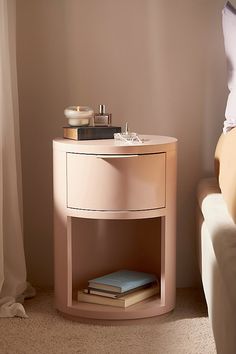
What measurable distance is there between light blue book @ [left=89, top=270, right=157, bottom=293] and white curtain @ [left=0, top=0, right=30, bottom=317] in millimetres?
281

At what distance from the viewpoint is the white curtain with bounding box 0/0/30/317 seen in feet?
8.28

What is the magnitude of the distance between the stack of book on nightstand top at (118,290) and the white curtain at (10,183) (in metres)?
0.24

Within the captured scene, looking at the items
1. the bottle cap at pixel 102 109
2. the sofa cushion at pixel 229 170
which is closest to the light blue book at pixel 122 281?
the sofa cushion at pixel 229 170

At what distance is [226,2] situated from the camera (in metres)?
2.74

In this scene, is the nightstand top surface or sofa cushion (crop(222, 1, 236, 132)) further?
sofa cushion (crop(222, 1, 236, 132))

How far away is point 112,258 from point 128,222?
0.15m

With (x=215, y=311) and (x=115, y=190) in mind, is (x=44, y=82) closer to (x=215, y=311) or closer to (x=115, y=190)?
(x=115, y=190)

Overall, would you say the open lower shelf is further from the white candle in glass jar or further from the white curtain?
the white candle in glass jar

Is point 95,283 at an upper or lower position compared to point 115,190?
lower

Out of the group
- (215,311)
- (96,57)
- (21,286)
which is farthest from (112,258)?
(215,311)

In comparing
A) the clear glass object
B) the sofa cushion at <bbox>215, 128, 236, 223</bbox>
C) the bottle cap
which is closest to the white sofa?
the sofa cushion at <bbox>215, 128, 236, 223</bbox>

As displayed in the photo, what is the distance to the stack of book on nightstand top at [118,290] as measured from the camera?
2.51 metres

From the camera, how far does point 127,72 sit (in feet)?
9.17

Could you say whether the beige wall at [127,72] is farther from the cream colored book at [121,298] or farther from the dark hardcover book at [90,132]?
the cream colored book at [121,298]
